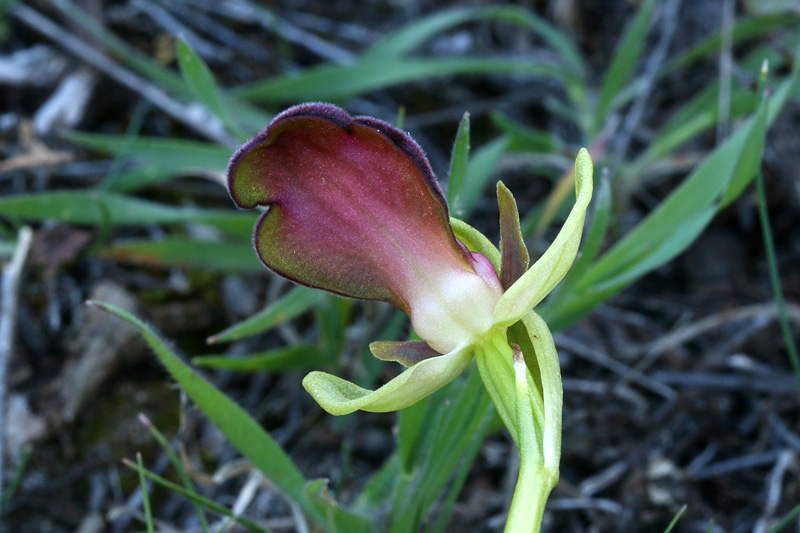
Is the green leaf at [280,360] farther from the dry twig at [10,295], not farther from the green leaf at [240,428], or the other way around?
the dry twig at [10,295]

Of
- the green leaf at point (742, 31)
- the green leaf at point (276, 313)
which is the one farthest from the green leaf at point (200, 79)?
the green leaf at point (742, 31)

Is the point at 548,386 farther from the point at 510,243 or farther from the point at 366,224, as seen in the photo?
the point at 366,224

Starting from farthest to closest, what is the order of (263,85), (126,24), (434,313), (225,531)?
(126,24) → (263,85) → (225,531) → (434,313)

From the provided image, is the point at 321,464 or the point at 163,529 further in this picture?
the point at 321,464

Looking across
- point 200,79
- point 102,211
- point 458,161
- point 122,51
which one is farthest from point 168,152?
point 458,161

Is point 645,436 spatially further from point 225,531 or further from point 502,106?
point 502,106

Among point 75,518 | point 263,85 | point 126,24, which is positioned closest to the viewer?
point 75,518

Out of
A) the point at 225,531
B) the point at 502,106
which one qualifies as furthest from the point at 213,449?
the point at 502,106
